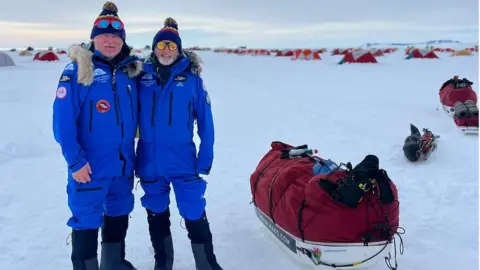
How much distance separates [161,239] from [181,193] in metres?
0.44

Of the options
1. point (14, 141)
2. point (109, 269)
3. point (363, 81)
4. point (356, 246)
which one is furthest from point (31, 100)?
point (363, 81)

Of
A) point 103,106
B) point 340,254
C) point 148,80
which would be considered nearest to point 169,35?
point 148,80

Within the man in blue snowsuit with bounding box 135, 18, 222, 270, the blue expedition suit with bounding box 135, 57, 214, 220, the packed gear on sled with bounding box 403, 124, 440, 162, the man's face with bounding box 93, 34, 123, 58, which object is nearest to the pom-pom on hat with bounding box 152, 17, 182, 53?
the man in blue snowsuit with bounding box 135, 18, 222, 270

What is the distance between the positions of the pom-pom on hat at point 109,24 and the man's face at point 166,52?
0.26 meters

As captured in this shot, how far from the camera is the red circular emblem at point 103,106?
2701 mm

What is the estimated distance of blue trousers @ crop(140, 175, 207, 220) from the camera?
9.85 ft

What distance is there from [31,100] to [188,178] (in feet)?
32.5

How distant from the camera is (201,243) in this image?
10.1 ft

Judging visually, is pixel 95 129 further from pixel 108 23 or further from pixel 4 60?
pixel 4 60

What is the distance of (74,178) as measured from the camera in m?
2.68

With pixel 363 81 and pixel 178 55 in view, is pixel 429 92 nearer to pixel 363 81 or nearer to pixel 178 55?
pixel 363 81

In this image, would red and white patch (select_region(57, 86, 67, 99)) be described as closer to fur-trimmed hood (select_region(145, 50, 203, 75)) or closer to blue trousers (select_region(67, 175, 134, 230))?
blue trousers (select_region(67, 175, 134, 230))

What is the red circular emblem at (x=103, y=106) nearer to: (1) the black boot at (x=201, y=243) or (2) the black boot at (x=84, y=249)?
(2) the black boot at (x=84, y=249)

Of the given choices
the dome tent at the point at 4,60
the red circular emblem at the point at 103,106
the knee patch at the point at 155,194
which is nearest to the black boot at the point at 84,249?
the knee patch at the point at 155,194
